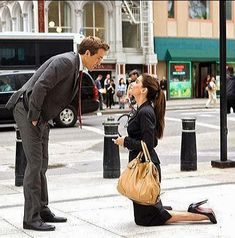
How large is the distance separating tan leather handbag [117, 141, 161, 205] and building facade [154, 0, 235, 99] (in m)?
33.4

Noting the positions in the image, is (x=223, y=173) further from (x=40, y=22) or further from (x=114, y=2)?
(x=114, y=2)

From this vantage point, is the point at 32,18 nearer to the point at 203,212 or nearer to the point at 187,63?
the point at 187,63

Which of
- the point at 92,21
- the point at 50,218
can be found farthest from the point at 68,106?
the point at 92,21

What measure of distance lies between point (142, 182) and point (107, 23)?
31.8 metres

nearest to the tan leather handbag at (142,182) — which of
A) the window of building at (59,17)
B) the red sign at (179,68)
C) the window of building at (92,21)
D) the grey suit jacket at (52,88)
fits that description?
the grey suit jacket at (52,88)

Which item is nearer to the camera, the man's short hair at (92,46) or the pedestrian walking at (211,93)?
the man's short hair at (92,46)

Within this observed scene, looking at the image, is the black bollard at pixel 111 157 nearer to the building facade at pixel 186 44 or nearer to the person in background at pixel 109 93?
the person in background at pixel 109 93

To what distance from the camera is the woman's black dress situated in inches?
229

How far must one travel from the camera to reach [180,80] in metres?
39.7

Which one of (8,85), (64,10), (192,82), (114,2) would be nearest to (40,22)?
(64,10)

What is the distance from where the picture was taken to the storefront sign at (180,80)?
3941 cm

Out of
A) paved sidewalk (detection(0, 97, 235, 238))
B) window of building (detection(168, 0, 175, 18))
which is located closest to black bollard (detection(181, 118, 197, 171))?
paved sidewalk (detection(0, 97, 235, 238))

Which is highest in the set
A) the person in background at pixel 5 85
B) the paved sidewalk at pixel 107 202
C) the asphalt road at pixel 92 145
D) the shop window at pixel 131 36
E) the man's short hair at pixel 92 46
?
the shop window at pixel 131 36

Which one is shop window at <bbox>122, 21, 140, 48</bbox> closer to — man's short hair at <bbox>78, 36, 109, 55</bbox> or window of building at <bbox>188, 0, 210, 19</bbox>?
window of building at <bbox>188, 0, 210, 19</bbox>
